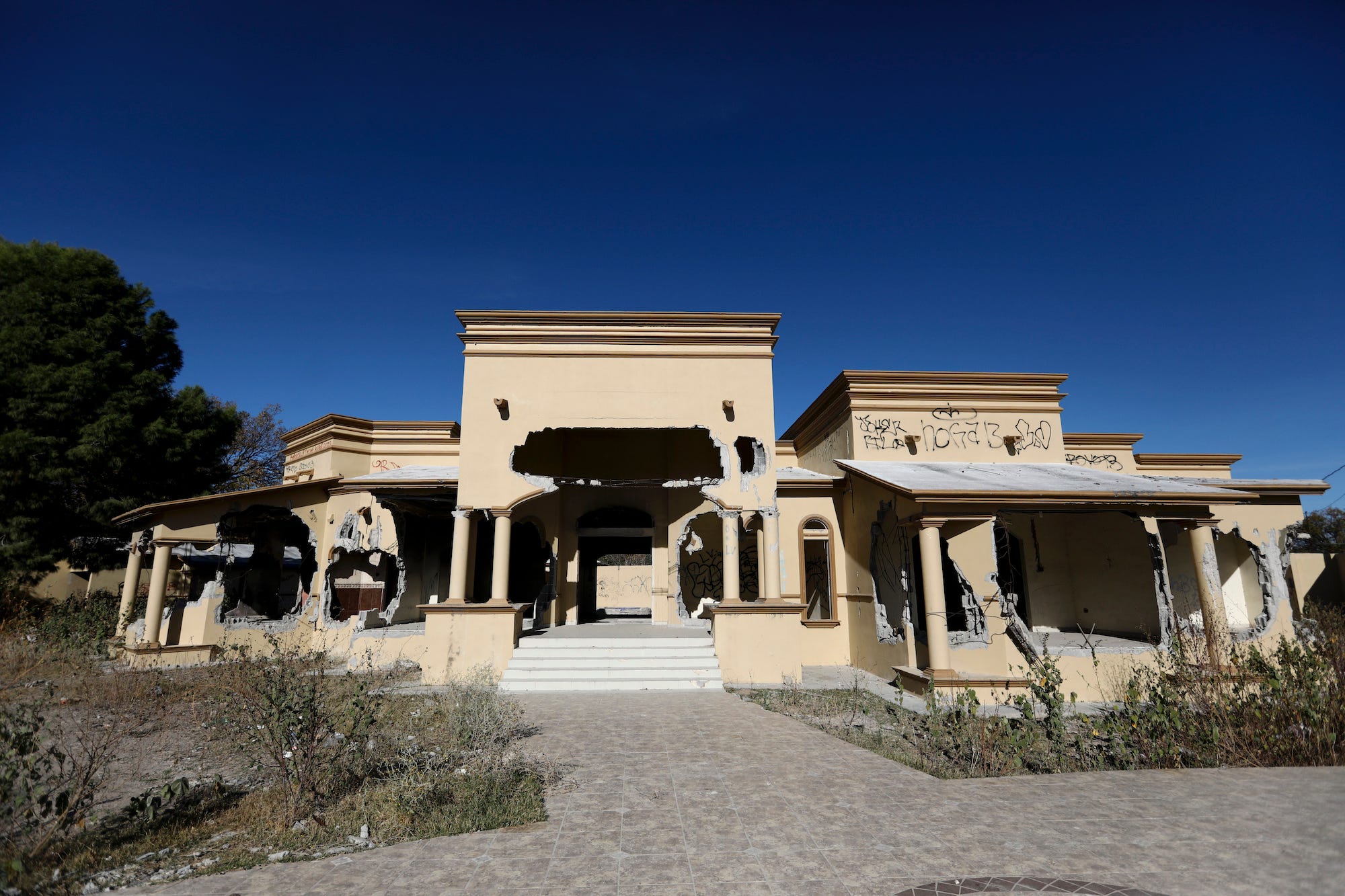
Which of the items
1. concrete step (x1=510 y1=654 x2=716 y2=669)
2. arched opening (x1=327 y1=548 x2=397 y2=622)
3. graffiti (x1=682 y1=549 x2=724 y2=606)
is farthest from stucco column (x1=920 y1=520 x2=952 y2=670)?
arched opening (x1=327 y1=548 x2=397 y2=622)

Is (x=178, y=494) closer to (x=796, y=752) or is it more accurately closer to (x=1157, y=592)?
(x=796, y=752)

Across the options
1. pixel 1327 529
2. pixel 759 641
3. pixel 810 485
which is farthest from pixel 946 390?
pixel 1327 529

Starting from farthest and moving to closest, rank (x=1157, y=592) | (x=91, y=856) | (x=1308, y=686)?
(x=1157, y=592)
(x=1308, y=686)
(x=91, y=856)

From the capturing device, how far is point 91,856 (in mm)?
3883

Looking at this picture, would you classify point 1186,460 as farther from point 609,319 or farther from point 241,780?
point 241,780

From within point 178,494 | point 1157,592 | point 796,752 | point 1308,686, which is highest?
point 178,494

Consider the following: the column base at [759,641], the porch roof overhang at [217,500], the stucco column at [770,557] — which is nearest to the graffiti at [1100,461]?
the stucco column at [770,557]

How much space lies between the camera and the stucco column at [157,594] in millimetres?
13859

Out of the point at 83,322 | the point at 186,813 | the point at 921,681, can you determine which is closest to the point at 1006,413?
the point at 921,681

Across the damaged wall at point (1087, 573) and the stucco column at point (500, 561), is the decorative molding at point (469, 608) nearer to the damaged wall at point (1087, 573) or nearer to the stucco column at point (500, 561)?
the stucco column at point (500, 561)

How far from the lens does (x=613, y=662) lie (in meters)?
11.2

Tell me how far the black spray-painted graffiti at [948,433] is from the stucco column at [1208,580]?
4.01m

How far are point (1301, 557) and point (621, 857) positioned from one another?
2026cm

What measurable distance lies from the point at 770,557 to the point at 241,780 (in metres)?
8.31
